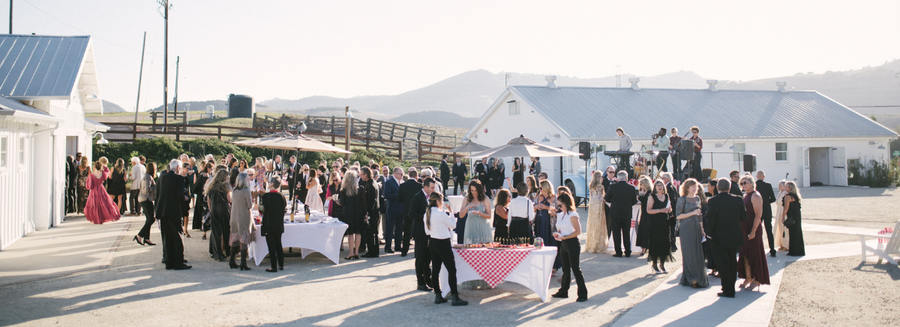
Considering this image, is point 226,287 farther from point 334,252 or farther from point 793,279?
point 793,279

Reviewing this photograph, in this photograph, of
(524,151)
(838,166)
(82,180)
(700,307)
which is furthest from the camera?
(838,166)

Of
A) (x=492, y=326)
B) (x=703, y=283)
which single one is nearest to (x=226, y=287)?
(x=492, y=326)

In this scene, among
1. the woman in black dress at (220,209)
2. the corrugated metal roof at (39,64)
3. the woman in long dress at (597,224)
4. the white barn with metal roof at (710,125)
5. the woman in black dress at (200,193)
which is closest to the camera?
the woman in black dress at (220,209)

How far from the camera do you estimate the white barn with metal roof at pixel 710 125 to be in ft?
81.8

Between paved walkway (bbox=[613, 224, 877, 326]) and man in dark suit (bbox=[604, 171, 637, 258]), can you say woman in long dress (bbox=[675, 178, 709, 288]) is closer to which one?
paved walkway (bbox=[613, 224, 877, 326])

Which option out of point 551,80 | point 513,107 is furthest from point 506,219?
point 551,80

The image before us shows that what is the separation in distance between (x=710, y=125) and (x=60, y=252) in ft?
83.4

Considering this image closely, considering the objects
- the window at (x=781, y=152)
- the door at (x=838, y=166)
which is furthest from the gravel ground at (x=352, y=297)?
the door at (x=838, y=166)

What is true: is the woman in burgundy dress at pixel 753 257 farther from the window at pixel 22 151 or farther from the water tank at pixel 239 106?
the water tank at pixel 239 106

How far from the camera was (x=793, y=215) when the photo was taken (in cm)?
973

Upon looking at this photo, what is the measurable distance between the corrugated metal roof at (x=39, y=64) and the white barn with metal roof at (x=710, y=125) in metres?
16.9

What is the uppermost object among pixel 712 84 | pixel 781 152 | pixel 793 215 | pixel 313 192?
pixel 712 84

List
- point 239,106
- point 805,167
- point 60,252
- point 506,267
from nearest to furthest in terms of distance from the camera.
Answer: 1. point 506,267
2. point 60,252
3. point 805,167
4. point 239,106

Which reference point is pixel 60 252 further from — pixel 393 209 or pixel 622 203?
pixel 622 203
